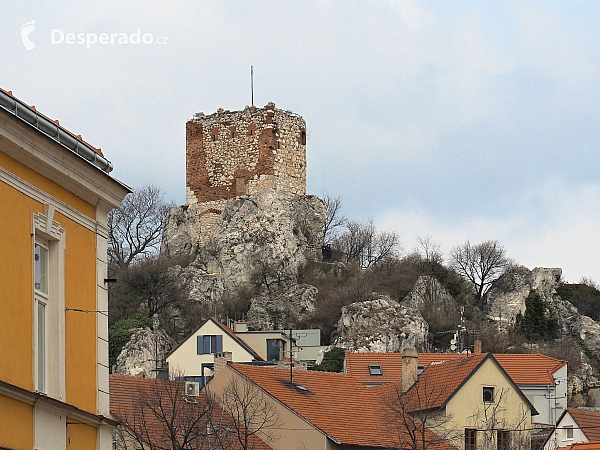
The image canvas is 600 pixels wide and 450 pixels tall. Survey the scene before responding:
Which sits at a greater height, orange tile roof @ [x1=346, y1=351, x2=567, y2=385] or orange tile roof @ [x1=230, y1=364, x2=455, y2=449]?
orange tile roof @ [x1=346, y1=351, x2=567, y2=385]

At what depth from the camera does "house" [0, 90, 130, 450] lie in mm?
12297

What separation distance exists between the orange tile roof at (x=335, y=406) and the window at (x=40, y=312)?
19201 millimetres

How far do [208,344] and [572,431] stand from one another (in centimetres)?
1890

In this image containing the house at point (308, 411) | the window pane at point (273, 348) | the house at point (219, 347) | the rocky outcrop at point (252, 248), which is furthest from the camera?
the rocky outcrop at point (252, 248)

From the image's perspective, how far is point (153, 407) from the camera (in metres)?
27.2

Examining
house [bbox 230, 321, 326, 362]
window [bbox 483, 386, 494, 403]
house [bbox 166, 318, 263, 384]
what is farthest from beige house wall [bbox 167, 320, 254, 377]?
window [bbox 483, 386, 494, 403]

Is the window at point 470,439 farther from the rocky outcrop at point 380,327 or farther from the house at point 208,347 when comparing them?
the rocky outcrop at point 380,327

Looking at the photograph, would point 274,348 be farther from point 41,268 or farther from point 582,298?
point 41,268

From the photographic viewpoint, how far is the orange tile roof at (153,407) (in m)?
26.5

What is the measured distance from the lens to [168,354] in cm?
5712

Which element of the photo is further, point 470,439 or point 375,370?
point 375,370

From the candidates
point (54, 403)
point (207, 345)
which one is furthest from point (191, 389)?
point (207, 345)

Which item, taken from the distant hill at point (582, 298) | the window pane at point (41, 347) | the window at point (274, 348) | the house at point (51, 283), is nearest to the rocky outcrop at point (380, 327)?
the window at point (274, 348)

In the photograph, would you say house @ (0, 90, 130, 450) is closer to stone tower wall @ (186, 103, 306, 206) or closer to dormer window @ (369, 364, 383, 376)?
dormer window @ (369, 364, 383, 376)
